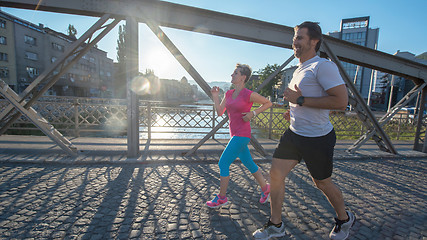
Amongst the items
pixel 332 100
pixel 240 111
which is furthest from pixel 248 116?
pixel 332 100

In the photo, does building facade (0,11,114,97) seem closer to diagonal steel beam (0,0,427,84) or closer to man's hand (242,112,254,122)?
diagonal steel beam (0,0,427,84)

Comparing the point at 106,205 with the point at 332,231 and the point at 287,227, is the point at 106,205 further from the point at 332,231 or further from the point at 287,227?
the point at 332,231

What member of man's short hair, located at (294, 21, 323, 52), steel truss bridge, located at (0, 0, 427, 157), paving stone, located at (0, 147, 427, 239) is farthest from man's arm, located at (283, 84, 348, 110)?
steel truss bridge, located at (0, 0, 427, 157)

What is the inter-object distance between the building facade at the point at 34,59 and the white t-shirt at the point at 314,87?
89.2 feet

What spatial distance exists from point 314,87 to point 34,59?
156 feet

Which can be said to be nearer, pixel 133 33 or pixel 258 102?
pixel 258 102

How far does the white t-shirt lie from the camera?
5.86 feet

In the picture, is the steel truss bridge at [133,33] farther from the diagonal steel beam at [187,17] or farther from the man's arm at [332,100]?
the man's arm at [332,100]

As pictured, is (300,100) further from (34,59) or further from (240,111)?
(34,59)

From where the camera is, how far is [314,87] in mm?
1899

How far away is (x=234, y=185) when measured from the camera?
344 centimetres

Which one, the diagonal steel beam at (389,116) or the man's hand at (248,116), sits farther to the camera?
the diagonal steel beam at (389,116)

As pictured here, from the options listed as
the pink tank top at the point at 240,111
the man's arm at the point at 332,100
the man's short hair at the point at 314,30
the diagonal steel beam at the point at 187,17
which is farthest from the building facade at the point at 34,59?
the man's arm at the point at 332,100

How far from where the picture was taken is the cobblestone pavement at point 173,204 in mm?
2203
